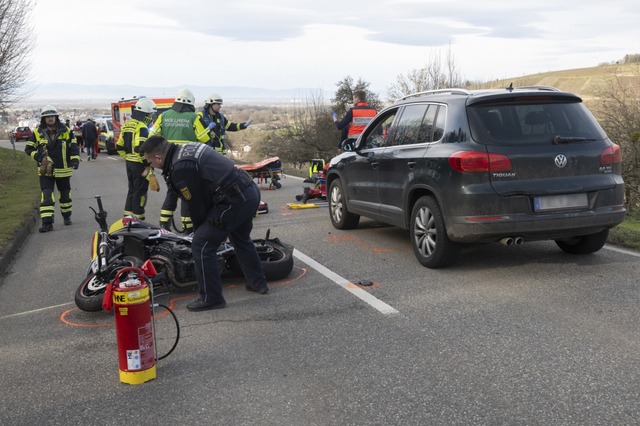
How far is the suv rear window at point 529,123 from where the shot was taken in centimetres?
604

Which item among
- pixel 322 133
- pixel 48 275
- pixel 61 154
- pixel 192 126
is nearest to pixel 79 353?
pixel 48 275

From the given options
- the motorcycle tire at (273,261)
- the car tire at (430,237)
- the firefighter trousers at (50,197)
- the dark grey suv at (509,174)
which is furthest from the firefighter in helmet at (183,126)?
the car tire at (430,237)

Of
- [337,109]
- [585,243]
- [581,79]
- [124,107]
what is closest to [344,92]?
[337,109]

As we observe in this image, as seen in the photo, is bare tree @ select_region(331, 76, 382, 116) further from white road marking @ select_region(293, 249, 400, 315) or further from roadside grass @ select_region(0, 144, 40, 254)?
white road marking @ select_region(293, 249, 400, 315)

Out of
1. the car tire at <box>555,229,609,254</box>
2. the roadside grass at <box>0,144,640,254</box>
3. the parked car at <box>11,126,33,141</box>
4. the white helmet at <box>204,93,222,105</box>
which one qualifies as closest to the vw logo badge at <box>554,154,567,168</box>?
the car tire at <box>555,229,609,254</box>

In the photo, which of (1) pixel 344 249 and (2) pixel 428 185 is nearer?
(2) pixel 428 185

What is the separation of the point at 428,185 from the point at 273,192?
26.5 feet

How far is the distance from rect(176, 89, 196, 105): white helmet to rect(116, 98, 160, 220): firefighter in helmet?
0.76 m

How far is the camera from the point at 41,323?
5.48m

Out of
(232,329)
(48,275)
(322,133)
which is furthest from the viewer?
(322,133)

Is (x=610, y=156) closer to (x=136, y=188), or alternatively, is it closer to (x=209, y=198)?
(x=209, y=198)

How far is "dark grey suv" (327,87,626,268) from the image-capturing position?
5.89m

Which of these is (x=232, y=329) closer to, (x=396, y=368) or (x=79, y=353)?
(x=79, y=353)

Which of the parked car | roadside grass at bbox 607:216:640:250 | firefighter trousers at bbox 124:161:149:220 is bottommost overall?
the parked car
